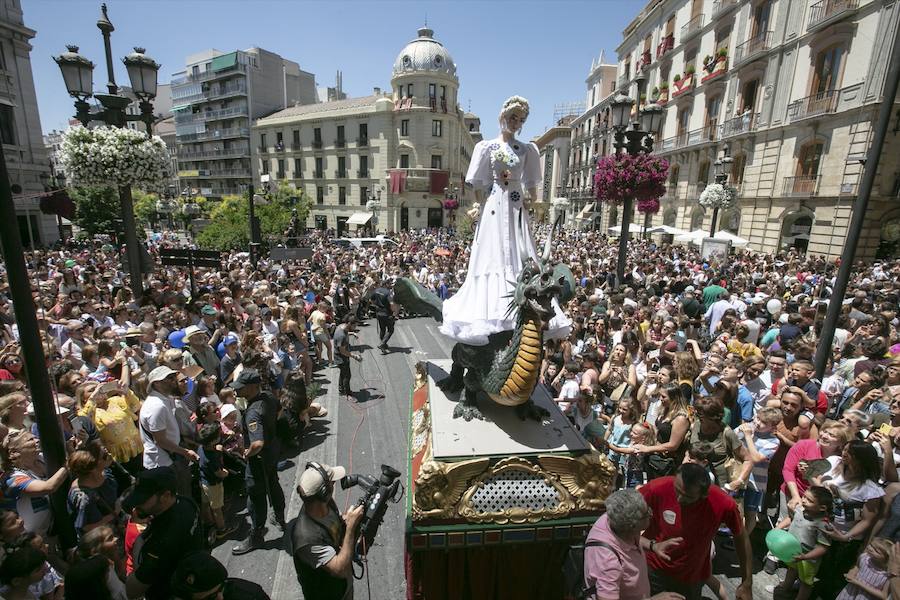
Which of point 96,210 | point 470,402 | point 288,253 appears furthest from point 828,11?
point 96,210

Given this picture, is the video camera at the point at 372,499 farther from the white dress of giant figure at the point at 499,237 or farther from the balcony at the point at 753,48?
the balcony at the point at 753,48

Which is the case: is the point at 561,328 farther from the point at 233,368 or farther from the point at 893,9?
the point at 893,9

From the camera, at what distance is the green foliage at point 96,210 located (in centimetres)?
2534

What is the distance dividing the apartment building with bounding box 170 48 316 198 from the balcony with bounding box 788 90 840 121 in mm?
44334

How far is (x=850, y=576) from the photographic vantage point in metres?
2.70

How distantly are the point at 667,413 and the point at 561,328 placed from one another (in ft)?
4.92

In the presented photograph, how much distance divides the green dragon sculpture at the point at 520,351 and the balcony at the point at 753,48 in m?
26.1

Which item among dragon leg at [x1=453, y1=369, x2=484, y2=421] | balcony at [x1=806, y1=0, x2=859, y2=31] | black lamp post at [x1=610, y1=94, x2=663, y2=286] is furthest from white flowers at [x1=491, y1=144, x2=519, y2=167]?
balcony at [x1=806, y1=0, x2=859, y2=31]

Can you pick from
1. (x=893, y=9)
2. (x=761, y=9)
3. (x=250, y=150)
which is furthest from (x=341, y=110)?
(x=893, y=9)

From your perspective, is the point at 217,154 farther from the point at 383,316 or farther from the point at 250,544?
the point at 250,544

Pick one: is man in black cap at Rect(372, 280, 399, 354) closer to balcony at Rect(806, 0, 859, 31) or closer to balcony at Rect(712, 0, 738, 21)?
balcony at Rect(806, 0, 859, 31)

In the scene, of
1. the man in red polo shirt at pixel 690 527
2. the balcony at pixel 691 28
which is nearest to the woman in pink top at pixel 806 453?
the man in red polo shirt at pixel 690 527

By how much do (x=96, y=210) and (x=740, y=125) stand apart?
37.4 m

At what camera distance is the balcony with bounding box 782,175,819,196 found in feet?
62.5
